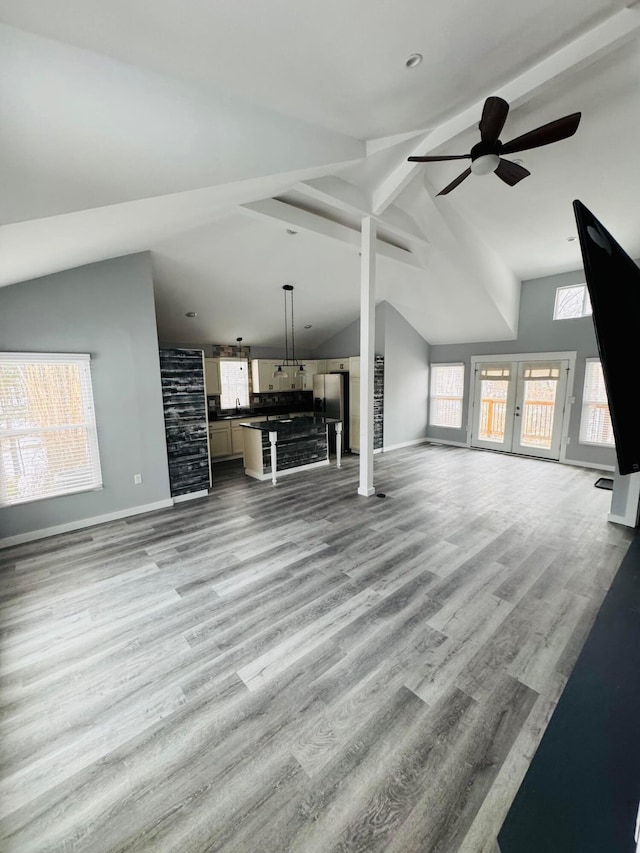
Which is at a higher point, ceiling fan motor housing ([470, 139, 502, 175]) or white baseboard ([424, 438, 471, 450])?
ceiling fan motor housing ([470, 139, 502, 175])

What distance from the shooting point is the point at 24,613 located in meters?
2.47

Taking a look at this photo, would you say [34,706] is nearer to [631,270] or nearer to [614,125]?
[631,270]

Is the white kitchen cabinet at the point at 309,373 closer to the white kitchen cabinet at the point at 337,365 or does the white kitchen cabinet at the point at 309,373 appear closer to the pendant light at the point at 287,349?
the pendant light at the point at 287,349

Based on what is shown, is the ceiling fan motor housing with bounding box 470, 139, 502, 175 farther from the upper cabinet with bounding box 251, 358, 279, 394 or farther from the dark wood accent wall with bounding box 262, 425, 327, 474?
the upper cabinet with bounding box 251, 358, 279, 394

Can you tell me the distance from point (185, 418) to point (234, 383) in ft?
9.58

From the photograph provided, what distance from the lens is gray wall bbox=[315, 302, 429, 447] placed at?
270 inches

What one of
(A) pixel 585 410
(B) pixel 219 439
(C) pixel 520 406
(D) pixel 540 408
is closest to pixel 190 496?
(B) pixel 219 439

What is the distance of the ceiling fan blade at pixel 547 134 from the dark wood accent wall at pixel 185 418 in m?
3.77

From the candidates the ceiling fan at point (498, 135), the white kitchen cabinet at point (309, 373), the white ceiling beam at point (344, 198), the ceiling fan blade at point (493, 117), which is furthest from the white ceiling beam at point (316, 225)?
the white kitchen cabinet at point (309, 373)

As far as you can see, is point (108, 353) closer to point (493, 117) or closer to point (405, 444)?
point (493, 117)

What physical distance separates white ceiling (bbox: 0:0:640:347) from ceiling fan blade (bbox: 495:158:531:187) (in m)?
0.46

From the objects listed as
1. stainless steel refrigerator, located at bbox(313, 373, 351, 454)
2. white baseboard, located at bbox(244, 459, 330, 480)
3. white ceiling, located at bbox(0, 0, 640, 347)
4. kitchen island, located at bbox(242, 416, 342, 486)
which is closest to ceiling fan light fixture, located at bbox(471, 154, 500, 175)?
white ceiling, located at bbox(0, 0, 640, 347)

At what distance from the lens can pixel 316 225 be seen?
4395 mm

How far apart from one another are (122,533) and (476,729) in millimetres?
3527
